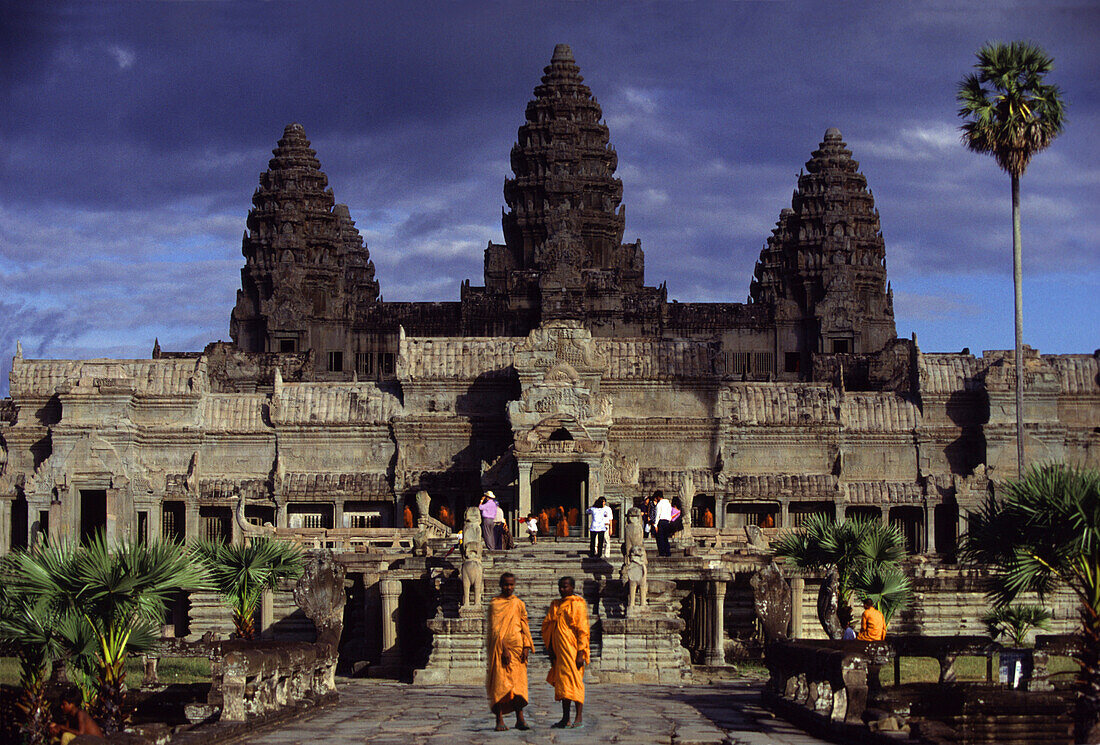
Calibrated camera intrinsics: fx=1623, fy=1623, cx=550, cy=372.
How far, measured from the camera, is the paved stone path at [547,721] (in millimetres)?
21000

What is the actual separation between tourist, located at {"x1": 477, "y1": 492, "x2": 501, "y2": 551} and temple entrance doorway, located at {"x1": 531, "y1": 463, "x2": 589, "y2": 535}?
10.0m

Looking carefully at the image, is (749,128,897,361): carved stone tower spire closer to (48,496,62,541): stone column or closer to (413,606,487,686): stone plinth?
(48,496,62,541): stone column

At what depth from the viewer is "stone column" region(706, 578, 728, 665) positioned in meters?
38.5

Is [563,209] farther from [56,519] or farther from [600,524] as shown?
[600,524]

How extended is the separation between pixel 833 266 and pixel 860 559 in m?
47.9

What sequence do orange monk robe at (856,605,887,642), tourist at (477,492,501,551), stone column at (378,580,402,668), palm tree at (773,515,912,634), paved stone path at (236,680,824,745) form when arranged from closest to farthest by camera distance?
paved stone path at (236,680,824,745), orange monk robe at (856,605,887,642), palm tree at (773,515,912,634), stone column at (378,580,402,668), tourist at (477,492,501,551)

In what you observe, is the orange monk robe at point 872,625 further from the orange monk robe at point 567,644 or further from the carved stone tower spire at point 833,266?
the carved stone tower spire at point 833,266

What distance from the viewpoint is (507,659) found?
68.9 ft

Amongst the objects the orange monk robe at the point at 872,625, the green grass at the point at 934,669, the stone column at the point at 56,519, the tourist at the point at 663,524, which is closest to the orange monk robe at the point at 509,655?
the orange monk robe at the point at 872,625

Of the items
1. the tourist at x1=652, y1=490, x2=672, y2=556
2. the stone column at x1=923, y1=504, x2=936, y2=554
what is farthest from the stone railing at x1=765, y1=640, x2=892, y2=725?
the stone column at x1=923, y1=504, x2=936, y2=554

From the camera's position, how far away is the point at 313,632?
42156 millimetres

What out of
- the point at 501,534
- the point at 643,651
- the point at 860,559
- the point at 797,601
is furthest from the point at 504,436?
the point at 860,559

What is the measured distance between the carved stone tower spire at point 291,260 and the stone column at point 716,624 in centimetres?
4393

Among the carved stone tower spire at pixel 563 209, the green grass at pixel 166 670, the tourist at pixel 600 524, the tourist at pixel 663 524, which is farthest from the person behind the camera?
the carved stone tower spire at pixel 563 209
